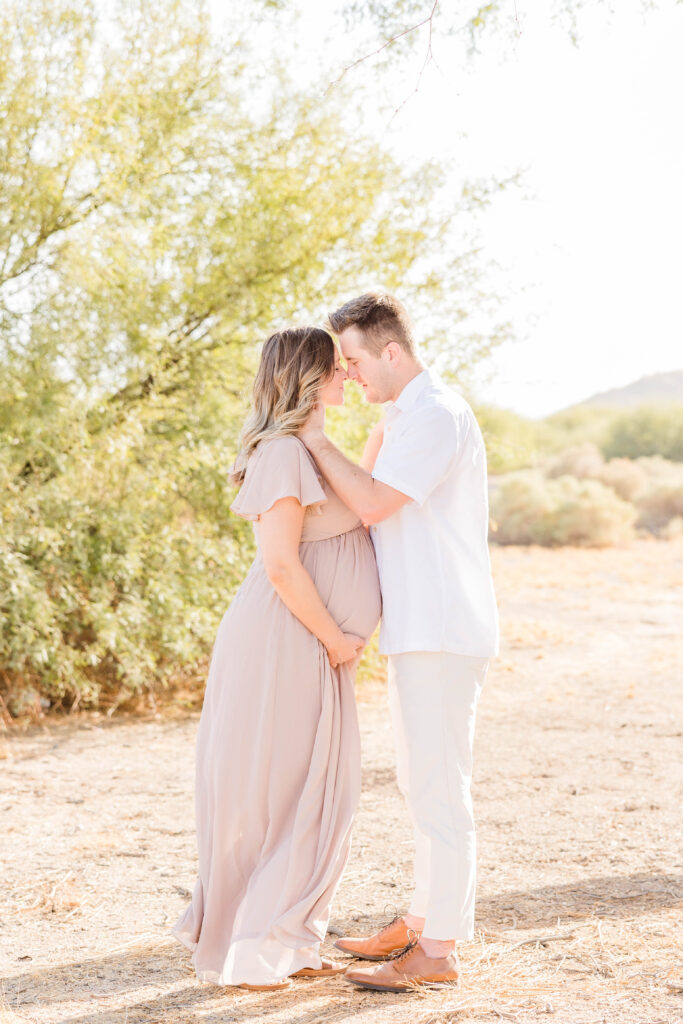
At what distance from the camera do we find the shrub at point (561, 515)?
69.5 ft

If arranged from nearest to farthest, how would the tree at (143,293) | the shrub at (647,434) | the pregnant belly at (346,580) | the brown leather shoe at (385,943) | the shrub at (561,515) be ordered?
the pregnant belly at (346,580) < the brown leather shoe at (385,943) < the tree at (143,293) < the shrub at (561,515) < the shrub at (647,434)

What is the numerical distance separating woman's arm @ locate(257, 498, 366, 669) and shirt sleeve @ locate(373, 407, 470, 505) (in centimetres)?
29

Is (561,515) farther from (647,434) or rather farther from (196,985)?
(196,985)

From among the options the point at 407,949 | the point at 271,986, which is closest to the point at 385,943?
the point at 407,949

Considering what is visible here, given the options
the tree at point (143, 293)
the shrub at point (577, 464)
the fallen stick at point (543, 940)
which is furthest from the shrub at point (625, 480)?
the fallen stick at point (543, 940)

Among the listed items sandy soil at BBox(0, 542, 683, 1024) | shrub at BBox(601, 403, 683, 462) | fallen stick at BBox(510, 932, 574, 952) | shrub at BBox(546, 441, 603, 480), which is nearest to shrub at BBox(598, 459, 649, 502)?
shrub at BBox(546, 441, 603, 480)

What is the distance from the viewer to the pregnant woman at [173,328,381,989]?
313 cm

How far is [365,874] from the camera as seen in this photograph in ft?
14.5

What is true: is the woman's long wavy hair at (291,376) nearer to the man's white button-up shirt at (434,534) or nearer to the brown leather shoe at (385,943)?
the man's white button-up shirt at (434,534)

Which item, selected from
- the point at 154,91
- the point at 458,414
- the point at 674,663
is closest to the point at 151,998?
the point at 458,414

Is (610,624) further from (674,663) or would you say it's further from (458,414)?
(458,414)

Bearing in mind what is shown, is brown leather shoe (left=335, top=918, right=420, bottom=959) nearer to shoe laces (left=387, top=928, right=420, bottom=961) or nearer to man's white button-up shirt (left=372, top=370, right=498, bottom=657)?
shoe laces (left=387, top=928, right=420, bottom=961)

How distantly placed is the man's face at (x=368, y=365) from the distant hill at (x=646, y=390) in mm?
70907

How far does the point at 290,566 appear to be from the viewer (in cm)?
311
